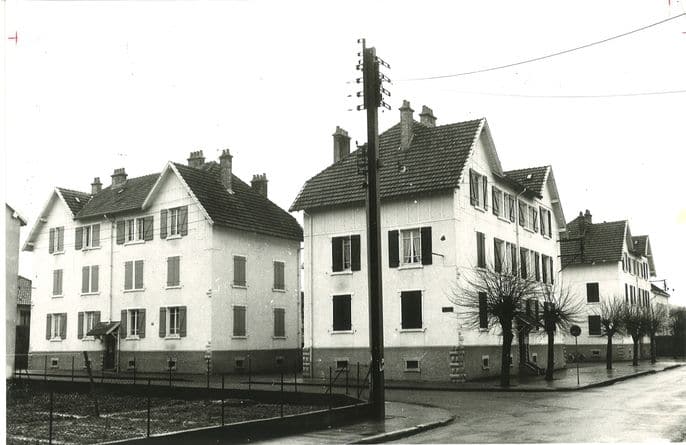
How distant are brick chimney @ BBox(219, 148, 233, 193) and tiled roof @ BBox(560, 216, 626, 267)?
86.8ft

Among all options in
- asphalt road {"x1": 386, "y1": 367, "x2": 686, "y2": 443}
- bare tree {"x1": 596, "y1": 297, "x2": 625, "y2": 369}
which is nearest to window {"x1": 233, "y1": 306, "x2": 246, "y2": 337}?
asphalt road {"x1": 386, "y1": 367, "x2": 686, "y2": 443}

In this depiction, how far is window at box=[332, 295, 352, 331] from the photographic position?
34.6 metres

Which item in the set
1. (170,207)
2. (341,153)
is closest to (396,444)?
(341,153)

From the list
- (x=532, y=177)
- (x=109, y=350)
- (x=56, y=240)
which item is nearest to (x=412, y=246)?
(x=532, y=177)

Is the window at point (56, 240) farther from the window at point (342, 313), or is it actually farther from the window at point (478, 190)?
the window at point (478, 190)

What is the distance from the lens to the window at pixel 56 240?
4578cm

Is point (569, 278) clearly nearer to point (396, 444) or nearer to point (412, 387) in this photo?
point (412, 387)

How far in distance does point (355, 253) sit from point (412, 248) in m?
2.77

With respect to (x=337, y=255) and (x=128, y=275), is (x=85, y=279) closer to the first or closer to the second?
(x=128, y=275)

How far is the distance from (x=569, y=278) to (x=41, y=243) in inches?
1489

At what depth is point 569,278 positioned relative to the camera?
58.7 metres

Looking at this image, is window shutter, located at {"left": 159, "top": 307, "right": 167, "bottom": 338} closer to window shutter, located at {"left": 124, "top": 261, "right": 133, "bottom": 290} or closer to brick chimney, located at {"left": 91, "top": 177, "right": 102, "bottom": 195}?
window shutter, located at {"left": 124, "top": 261, "right": 133, "bottom": 290}

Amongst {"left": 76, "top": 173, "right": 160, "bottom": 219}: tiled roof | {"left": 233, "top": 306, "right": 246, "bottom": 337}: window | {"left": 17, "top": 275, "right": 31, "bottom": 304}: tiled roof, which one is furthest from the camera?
{"left": 17, "top": 275, "right": 31, "bottom": 304}: tiled roof

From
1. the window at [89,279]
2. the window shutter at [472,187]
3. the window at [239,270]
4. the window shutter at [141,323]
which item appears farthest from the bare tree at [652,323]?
the window at [89,279]
